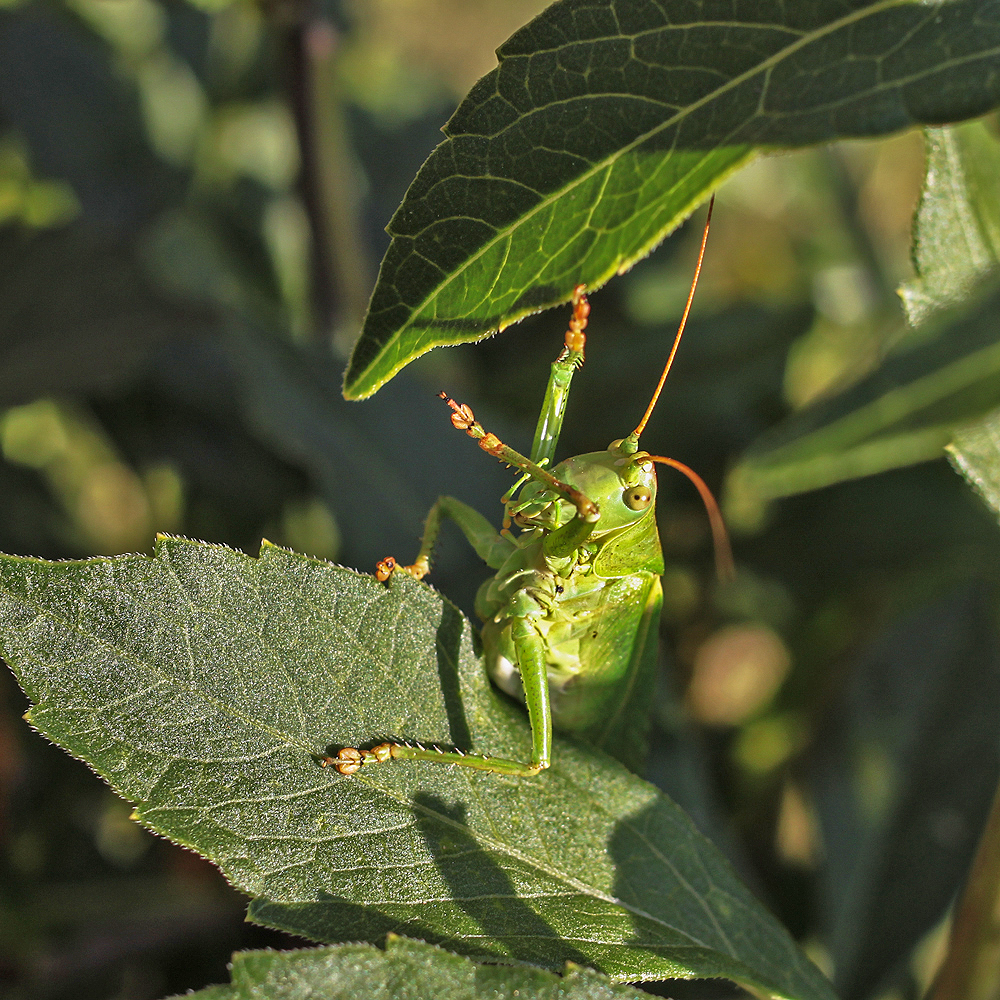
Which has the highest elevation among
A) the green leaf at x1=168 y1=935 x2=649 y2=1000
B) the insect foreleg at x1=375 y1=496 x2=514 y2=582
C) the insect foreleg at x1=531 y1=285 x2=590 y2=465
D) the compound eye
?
the insect foreleg at x1=531 y1=285 x2=590 y2=465

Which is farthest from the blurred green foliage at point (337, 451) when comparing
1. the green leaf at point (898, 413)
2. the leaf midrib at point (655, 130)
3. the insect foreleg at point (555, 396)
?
the leaf midrib at point (655, 130)

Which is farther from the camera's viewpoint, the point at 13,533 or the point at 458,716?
the point at 13,533

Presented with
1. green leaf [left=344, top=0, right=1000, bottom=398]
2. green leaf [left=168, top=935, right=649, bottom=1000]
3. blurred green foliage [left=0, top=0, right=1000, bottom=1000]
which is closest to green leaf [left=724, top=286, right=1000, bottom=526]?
blurred green foliage [left=0, top=0, right=1000, bottom=1000]

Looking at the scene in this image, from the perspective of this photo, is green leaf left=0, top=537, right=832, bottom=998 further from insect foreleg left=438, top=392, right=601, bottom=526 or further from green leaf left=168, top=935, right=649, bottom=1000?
insect foreleg left=438, top=392, right=601, bottom=526

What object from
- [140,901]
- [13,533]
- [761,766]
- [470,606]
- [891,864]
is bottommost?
[891,864]

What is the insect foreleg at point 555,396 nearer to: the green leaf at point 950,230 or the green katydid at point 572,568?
the green katydid at point 572,568

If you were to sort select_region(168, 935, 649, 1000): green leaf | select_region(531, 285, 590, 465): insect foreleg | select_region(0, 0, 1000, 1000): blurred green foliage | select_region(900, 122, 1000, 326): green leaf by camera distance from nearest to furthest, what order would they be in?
1. select_region(168, 935, 649, 1000): green leaf
2. select_region(900, 122, 1000, 326): green leaf
3. select_region(531, 285, 590, 465): insect foreleg
4. select_region(0, 0, 1000, 1000): blurred green foliage

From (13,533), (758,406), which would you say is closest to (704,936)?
(758,406)

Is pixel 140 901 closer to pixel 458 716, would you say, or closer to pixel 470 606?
pixel 470 606

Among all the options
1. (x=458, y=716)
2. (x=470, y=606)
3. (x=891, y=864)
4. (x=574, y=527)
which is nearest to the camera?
(x=458, y=716)
